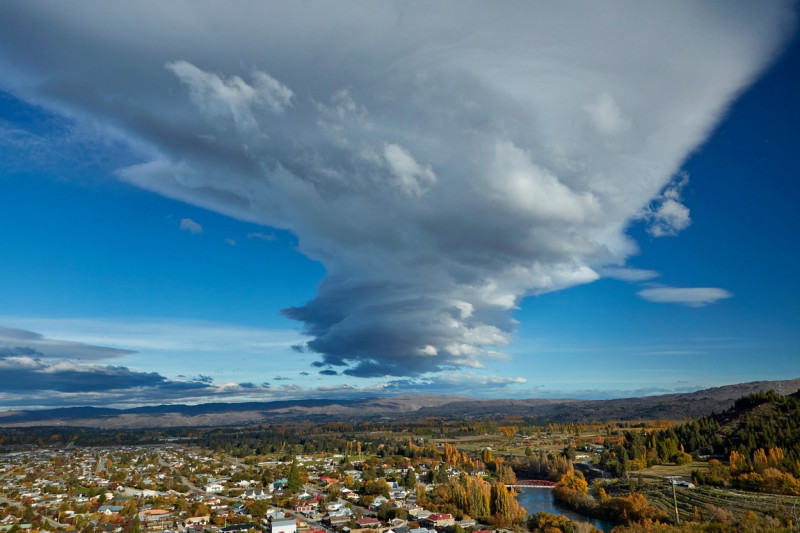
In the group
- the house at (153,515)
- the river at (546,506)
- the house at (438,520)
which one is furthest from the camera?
the house at (153,515)

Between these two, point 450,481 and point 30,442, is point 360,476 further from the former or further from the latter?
point 30,442

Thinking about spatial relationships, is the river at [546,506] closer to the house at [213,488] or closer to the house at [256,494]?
the house at [256,494]

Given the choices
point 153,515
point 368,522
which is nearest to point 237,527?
point 368,522

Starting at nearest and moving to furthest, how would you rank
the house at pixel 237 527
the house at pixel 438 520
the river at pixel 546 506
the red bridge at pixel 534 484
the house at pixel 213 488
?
1. the house at pixel 237 527
2. the house at pixel 438 520
3. the river at pixel 546 506
4. the house at pixel 213 488
5. the red bridge at pixel 534 484

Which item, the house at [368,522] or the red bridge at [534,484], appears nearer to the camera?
the house at [368,522]

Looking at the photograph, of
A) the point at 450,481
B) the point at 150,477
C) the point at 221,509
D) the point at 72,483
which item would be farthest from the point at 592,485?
the point at 72,483

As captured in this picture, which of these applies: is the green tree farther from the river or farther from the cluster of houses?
the river

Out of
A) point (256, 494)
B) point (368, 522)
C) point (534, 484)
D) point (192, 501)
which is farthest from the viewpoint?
point (534, 484)

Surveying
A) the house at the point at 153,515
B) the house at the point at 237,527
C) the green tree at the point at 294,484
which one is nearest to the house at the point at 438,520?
the house at the point at 237,527

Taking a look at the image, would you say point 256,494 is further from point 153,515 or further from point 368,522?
point 368,522
